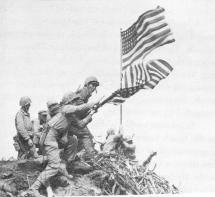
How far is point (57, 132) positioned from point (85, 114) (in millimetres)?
1072

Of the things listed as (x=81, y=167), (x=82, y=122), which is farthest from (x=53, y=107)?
(x=81, y=167)

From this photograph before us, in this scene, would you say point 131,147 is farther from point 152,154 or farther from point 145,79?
point 145,79

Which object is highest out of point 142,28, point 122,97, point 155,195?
point 142,28

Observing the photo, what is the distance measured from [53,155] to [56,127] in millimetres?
525

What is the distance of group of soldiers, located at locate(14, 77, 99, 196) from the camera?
1065 centimetres

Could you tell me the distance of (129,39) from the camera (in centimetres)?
1306

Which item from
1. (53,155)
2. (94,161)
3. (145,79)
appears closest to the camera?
(53,155)

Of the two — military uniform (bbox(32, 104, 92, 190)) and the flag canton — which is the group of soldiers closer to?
military uniform (bbox(32, 104, 92, 190))

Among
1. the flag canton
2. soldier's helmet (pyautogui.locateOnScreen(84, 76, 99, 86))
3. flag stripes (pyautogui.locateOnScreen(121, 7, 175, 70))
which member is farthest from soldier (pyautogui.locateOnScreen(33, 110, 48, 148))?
the flag canton

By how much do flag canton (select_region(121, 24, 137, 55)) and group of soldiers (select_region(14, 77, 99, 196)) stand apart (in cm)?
165

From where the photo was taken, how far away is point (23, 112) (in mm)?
11992

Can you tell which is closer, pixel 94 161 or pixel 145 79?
pixel 94 161

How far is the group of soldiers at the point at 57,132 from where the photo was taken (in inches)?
419

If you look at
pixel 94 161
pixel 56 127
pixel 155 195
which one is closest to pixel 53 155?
pixel 56 127
